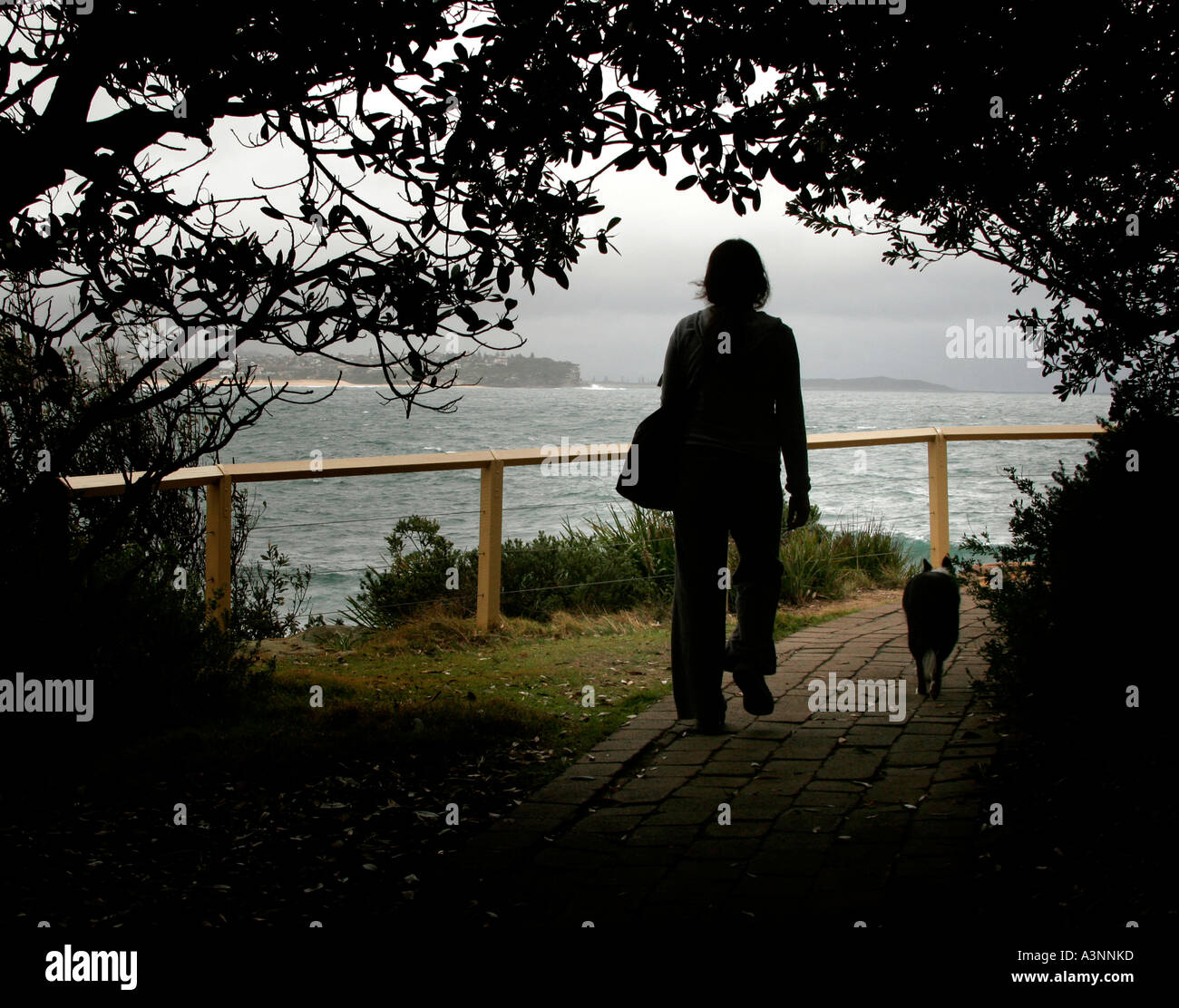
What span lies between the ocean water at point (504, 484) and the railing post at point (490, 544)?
0.77 metres

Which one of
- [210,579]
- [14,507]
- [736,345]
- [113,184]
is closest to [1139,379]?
[736,345]

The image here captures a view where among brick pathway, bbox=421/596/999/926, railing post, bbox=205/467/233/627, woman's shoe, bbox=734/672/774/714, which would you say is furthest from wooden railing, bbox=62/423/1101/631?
woman's shoe, bbox=734/672/774/714

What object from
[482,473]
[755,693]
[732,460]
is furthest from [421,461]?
[755,693]

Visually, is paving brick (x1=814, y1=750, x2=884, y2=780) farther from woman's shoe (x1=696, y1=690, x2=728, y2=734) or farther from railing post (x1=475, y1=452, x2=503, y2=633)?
railing post (x1=475, y1=452, x2=503, y2=633)

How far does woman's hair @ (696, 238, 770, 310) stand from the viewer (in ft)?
15.2

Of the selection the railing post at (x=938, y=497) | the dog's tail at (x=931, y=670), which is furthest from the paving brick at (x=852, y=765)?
the railing post at (x=938, y=497)

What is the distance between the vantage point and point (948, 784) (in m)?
4.02

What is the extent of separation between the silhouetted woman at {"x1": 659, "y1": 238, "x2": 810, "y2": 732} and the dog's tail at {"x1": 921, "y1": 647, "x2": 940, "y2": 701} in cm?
104

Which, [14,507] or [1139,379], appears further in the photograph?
[1139,379]

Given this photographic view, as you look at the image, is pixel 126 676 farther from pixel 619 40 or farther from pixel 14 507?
pixel 619 40

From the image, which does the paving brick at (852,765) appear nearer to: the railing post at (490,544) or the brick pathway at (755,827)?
the brick pathway at (755,827)

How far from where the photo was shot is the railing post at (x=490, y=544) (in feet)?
24.3
